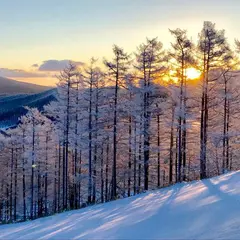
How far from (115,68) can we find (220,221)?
715 inches

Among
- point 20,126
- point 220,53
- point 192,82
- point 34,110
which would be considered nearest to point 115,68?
point 192,82

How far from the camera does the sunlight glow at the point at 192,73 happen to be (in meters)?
20.9

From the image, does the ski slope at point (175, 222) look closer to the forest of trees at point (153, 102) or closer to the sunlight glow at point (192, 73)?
the forest of trees at point (153, 102)

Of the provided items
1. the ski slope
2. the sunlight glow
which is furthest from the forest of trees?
the ski slope

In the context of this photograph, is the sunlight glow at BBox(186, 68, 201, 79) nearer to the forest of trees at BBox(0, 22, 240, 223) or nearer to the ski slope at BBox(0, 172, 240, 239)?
the forest of trees at BBox(0, 22, 240, 223)

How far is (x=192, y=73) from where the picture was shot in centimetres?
2148

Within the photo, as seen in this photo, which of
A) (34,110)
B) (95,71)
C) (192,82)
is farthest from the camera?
(34,110)

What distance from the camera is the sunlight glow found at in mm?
20891

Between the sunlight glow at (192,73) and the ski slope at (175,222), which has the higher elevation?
the sunlight glow at (192,73)

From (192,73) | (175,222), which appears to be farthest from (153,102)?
(175,222)

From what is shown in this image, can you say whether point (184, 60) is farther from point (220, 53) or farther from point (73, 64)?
point (73, 64)

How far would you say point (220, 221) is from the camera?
220 inches

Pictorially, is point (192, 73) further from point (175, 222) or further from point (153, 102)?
point (175, 222)

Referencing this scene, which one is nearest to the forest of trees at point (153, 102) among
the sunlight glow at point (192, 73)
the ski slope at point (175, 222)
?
the sunlight glow at point (192, 73)
